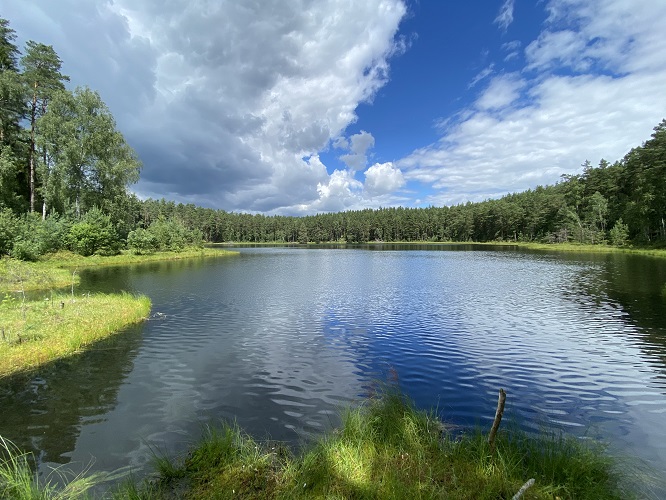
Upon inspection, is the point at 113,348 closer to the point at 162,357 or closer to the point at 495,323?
the point at 162,357

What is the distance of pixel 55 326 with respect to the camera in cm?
1798

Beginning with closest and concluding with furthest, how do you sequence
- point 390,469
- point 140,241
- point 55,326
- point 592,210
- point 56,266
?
point 390,469 < point 55,326 < point 56,266 < point 140,241 < point 592,210

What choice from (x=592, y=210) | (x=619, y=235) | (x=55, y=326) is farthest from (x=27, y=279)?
(x=592, y=210)

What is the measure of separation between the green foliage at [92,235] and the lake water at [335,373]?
126ft

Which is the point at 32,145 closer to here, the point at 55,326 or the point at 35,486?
the point at 55,326

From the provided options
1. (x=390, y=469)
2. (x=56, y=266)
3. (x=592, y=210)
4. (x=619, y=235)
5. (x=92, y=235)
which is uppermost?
(x=592, y=210)

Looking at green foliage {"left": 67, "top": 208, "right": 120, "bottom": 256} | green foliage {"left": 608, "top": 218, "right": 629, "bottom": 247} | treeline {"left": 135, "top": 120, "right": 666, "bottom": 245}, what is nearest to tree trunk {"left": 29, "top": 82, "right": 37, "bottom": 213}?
green foliage {"left": 67, "top": 208, "right": 120, "bottom": 256}

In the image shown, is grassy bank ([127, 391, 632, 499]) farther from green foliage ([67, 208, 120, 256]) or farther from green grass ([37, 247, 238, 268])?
green foliage ([67, 208, 120, 256])

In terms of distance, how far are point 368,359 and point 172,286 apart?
2893 cm

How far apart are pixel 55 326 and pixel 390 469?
19.7 metres

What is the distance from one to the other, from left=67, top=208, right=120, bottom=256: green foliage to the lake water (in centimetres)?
3834

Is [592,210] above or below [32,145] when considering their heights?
below

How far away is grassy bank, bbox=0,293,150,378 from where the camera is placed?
585 inches

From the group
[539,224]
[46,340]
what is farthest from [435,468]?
[539,224]
